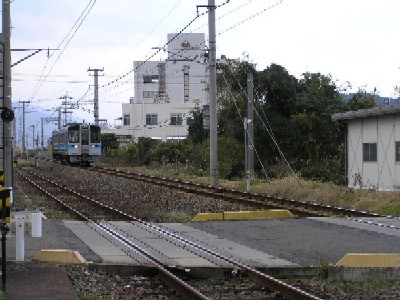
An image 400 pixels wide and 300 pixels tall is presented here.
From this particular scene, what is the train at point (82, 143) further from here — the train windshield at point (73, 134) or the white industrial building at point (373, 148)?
the white industrial building at point (373, 148)

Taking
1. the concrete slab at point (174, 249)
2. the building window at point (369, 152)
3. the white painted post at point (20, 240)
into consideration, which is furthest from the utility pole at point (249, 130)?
the white painted post at point (20, 240)

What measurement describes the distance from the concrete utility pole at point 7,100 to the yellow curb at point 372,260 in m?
6.63

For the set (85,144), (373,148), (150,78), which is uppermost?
(150,78)

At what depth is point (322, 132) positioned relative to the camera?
1646 inches

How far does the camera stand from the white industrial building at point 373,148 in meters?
27.3

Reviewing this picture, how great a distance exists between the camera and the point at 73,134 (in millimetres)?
54125

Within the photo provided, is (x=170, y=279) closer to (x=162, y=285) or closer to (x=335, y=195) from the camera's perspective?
(x=162, y=285)

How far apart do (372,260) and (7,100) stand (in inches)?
357

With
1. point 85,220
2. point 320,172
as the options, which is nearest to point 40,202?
point 85,220

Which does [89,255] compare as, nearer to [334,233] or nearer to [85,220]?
[334,233]

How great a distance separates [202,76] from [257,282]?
99285 mm

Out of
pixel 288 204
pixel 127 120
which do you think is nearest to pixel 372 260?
pixel 288 204

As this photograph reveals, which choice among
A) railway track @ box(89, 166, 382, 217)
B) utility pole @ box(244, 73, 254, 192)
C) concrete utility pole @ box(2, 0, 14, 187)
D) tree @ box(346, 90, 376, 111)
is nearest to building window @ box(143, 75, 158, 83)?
tree @ box(346, 90, 376, 111)

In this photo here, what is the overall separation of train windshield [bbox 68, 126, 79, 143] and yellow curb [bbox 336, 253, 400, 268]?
147 ft
